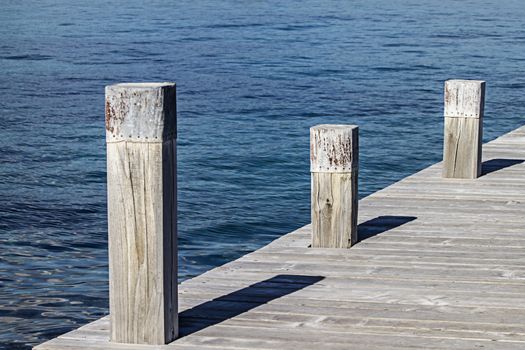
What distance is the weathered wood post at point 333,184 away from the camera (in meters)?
8.27

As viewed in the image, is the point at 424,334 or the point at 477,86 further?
the point at 477,86

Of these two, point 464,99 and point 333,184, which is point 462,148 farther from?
point 333,184

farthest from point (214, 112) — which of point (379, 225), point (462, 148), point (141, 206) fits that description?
point (141, 206)

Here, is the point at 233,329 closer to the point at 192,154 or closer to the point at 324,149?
the point at 324,149

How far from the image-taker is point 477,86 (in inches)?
444

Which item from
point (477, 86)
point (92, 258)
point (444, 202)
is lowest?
point (92, 258)

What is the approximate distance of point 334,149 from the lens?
27.2 feet

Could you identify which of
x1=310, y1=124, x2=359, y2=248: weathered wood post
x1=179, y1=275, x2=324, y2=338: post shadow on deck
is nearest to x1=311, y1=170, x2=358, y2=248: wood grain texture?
x1=310, y1=124, x2=359, y2=248: weathered wood post

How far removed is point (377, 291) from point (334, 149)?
140cm

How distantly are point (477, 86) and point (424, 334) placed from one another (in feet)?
17.7

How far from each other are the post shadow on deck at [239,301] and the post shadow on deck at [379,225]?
144cm

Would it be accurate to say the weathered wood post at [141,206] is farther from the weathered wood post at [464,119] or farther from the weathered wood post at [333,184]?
the weathered wood post at [464,119]

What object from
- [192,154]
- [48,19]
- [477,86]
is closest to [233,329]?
[477,86]

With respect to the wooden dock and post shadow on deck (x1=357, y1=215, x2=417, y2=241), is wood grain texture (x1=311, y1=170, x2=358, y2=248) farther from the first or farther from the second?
post shadow on deck (x1=357, y1=215, x2=417, y2=241)
